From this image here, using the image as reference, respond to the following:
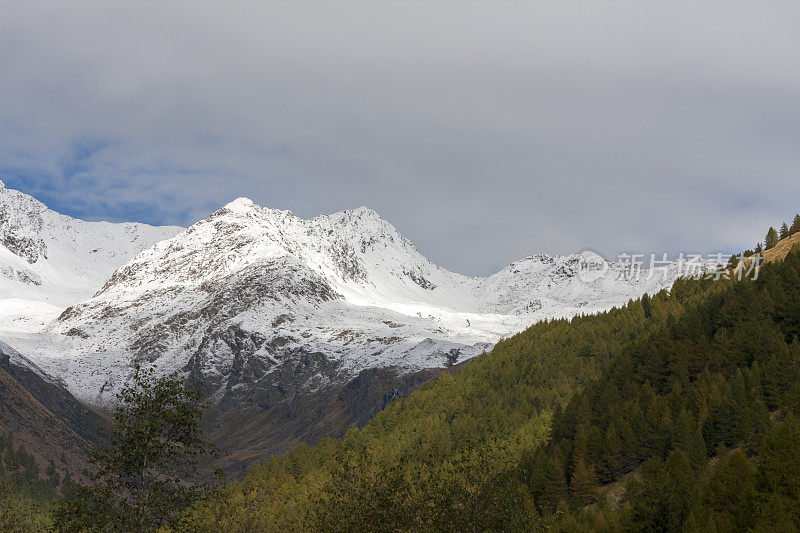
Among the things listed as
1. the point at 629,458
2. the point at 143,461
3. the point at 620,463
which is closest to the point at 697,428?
the point at 629,458

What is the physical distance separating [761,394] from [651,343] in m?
39.4

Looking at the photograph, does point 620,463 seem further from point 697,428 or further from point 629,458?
point 697,428

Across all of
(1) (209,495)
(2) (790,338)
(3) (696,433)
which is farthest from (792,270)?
(1) (209,495)

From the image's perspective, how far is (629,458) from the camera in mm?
132125

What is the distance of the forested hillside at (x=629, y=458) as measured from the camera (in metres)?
70.4

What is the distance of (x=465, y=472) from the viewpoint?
238ft

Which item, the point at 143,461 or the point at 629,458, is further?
the point at 629,458

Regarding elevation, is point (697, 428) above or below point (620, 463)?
above

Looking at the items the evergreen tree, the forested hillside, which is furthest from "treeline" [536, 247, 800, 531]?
the evergreen tree

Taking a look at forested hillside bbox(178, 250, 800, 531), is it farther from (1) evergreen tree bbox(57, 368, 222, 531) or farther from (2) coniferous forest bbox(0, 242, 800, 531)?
(1) evergreen tree bbox(57, 368, 222, 531)

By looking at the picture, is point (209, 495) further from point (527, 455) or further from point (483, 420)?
point (483, 420)

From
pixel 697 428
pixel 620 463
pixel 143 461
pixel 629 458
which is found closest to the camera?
pixel 143 461

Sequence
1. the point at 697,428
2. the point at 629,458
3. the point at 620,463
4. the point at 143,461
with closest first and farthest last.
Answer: the point at 143,461 → the point at 697,428 → the point at 620,463 → the point at 629,458

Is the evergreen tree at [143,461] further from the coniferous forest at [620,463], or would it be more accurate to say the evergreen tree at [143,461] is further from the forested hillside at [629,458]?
the forested hillside at [629,458]
